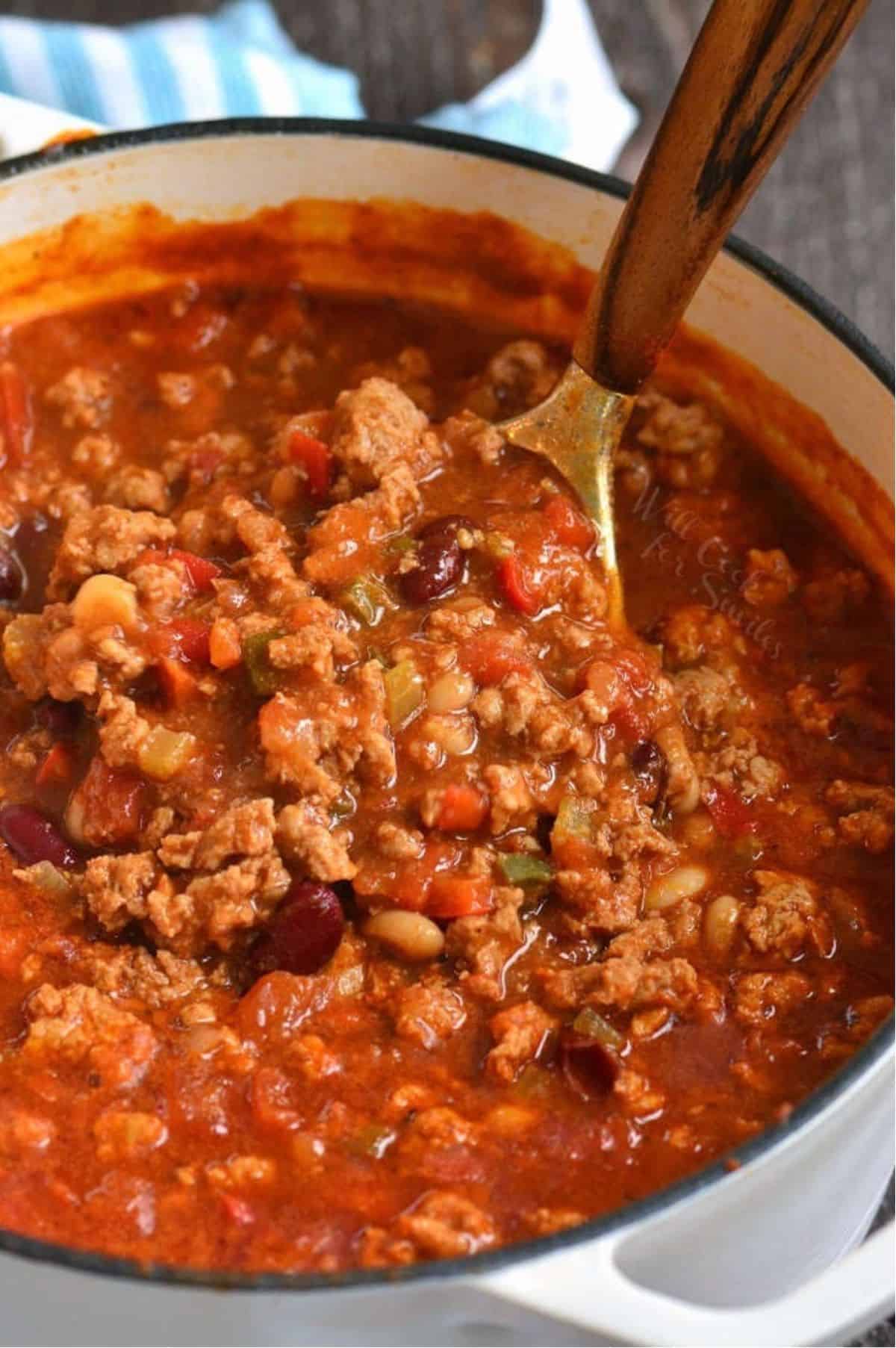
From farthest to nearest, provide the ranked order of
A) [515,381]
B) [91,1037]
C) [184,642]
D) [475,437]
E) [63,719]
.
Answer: [515,381] → [475,437] → [63,719] → [184,642] → [91,1037]

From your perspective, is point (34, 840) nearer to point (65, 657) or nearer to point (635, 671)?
point (65, 657)

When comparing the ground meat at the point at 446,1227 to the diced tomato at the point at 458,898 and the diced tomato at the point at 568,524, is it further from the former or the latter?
the diced tomato at the point at 568,524

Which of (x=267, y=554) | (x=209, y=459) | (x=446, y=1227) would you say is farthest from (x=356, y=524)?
(x=446, y=1227)

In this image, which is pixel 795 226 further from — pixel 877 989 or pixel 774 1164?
pixel 774 1164

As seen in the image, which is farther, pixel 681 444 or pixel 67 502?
pixel 681 444

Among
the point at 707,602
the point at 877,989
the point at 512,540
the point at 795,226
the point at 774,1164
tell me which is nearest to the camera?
the point at 774,1164

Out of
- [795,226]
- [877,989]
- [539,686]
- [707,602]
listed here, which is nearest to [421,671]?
[539,686]
